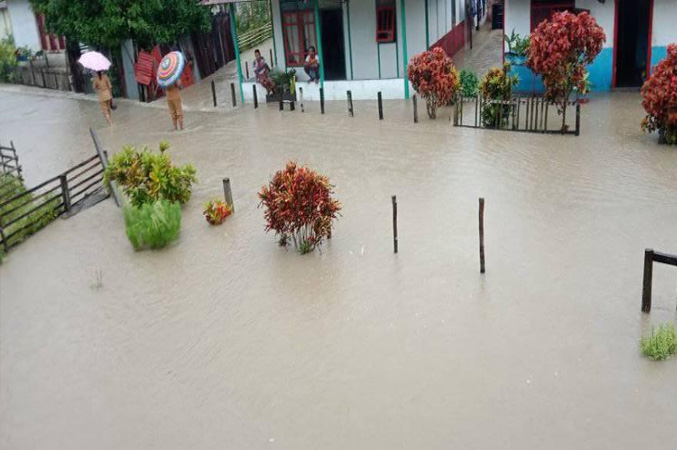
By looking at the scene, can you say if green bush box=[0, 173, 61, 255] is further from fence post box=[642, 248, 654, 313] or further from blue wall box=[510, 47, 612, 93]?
blue wall box=[510, 47, 612, 93]

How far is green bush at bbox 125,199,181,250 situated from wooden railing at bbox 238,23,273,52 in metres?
19.9

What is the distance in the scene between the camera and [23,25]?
34250mm

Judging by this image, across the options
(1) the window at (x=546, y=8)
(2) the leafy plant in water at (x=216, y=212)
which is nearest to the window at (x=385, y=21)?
(1) the window at (x=546, y=8)

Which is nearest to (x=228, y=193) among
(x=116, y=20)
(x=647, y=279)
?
(x=647, y=279)

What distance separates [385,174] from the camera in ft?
49.7

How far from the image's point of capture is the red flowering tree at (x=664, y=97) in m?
14.8

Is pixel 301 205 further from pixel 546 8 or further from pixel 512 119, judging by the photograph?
pixel 546 8

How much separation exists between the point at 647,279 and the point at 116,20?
65.9ft

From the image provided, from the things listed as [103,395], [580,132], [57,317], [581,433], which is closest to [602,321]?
[581,433]

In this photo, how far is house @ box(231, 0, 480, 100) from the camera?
22.7 meters

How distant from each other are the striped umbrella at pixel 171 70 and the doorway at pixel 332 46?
6357 mm

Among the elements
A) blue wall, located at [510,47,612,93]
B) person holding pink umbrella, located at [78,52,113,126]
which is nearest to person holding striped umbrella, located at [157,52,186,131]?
person holding pink umbrella, located at [78,52,113,126]

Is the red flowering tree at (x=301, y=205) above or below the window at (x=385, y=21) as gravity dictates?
below

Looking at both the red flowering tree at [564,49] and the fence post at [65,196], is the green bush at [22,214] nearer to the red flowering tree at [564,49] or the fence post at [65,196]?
the fence post at [65,196]
